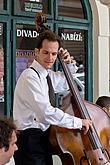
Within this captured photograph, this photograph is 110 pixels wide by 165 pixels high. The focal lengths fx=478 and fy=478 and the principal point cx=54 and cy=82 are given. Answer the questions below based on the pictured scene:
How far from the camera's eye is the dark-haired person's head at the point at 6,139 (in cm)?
206

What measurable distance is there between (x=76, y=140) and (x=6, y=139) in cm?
111

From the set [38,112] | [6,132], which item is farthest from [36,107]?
[6,132]

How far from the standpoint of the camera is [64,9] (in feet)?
16.7

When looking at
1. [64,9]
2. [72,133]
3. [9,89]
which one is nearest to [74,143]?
[72,133]

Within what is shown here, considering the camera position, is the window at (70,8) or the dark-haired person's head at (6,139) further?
the window at (70,8)

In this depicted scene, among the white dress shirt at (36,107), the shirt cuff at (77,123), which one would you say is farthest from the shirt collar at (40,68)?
the shirt cuff at (77,123)

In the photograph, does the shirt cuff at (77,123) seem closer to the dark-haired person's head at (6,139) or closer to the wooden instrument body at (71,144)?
the wooden instrument body at (71,144)

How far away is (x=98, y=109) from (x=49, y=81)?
430 mm

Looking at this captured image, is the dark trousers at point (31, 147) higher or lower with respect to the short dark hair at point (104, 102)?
lower

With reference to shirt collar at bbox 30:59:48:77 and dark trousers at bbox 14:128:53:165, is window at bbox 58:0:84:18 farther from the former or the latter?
dark trousers at bbox 14:128:53:165

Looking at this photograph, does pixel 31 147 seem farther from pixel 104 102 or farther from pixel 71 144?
pixel 104 102

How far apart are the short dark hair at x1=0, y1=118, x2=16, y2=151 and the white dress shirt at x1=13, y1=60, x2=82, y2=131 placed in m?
0.82

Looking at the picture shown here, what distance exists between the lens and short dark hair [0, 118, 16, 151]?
2055 millimetres

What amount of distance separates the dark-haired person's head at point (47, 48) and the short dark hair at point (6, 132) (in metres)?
0.96
